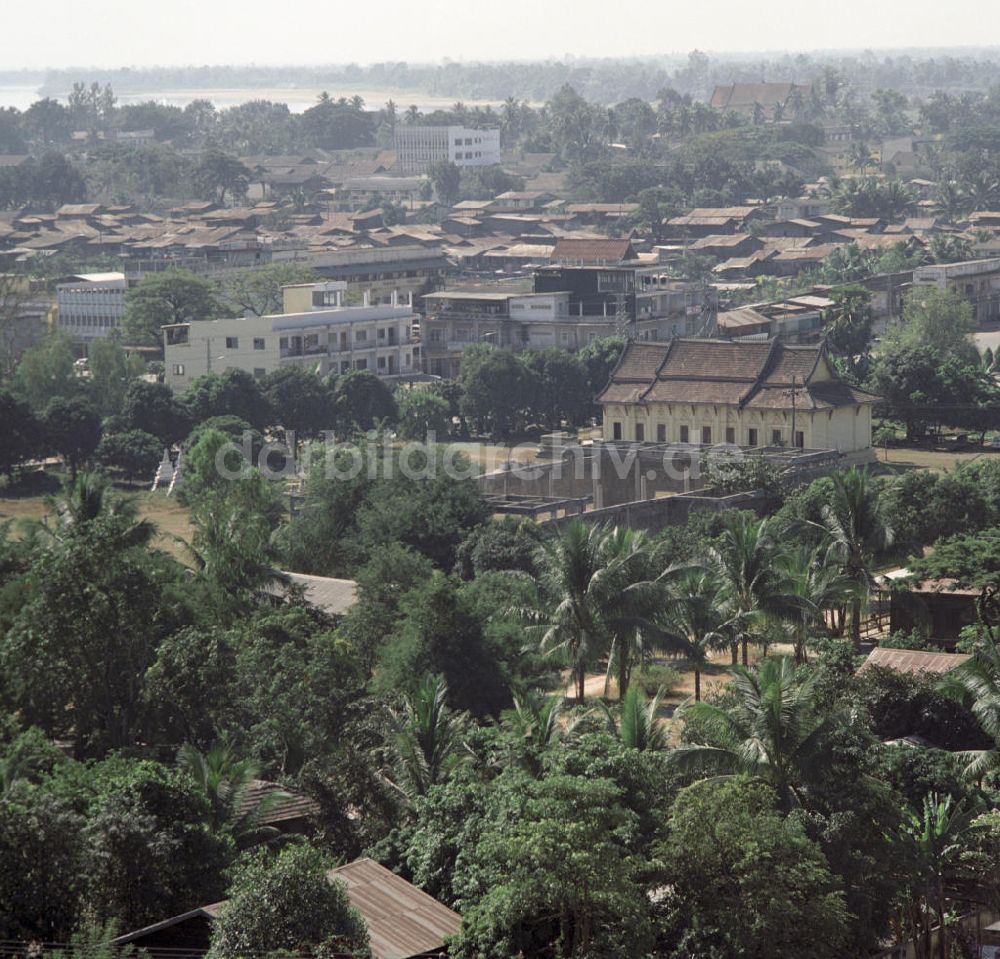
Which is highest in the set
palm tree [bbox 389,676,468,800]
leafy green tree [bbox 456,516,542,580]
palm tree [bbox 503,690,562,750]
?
palm tree [bbox 503,690,562,750]

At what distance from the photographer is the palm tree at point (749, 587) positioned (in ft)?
97.6

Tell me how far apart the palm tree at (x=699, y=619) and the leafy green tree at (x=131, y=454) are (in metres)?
24.6

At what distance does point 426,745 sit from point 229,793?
240 centimetres

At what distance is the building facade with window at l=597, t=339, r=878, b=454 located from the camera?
161 feet

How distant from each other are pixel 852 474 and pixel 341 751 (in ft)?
43.4

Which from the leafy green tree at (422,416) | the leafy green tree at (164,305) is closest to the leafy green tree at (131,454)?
the leafy green tree at (422,416)

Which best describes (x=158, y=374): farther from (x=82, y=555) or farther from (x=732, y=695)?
(x=732, y=695)

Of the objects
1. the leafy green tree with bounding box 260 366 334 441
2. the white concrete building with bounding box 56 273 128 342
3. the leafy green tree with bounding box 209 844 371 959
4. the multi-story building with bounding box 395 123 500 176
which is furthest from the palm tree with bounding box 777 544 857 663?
the multi-story building with bounding box 395 123 500 176

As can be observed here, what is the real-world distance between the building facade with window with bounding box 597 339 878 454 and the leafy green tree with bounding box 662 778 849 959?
30519 millimetres

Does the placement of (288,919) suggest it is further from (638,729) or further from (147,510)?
(147,510)

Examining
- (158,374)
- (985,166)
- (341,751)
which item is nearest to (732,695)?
(341,751)

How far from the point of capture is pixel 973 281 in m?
81.6

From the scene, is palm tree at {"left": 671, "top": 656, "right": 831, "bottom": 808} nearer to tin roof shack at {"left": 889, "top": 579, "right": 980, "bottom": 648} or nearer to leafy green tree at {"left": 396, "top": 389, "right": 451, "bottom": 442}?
tin roof shack at {"left": 889, "top": 579, "right": 980, "bottom": 648}

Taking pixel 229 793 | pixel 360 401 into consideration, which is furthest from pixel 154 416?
pixel 229 793
